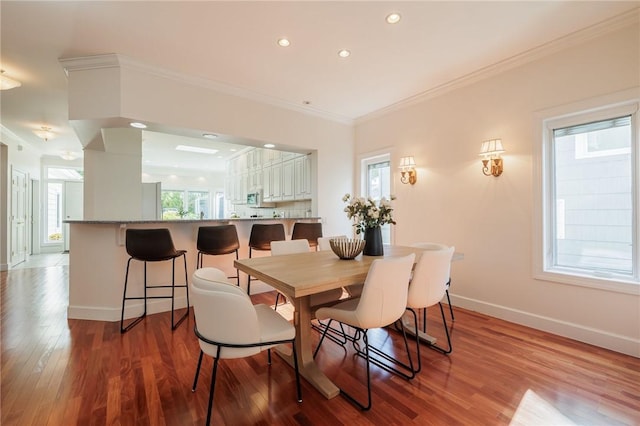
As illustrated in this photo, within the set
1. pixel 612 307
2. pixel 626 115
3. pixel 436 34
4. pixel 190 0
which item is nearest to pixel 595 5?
pixel 626 115

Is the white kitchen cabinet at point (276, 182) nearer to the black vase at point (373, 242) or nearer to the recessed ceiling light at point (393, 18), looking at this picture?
the black vase at point (373, 242)

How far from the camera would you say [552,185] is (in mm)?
2768

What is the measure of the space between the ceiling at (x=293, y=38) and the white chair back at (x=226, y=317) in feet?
6.88

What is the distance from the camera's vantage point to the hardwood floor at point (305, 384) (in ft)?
5.14

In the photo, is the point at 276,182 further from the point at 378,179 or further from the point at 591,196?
the point at 591,196

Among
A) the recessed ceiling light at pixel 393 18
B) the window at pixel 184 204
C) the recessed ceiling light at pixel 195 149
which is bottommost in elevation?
the window at pixel 184 204

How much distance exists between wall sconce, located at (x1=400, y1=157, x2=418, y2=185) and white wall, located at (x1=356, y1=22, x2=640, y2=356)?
0.26 ft


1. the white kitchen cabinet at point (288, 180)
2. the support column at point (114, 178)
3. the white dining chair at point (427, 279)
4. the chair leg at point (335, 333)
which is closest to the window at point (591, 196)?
the white dining chair at point (427, 279)

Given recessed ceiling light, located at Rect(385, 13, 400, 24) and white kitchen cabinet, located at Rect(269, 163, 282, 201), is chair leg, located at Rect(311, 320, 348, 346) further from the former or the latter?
white kitchen cabinet, located at Rect(269, 163, 282, 201)

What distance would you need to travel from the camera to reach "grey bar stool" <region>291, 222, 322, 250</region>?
3.77 meters

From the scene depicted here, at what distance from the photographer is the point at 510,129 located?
2953 mm

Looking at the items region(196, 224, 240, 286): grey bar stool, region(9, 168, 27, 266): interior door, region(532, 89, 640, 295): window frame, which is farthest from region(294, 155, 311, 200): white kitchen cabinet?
region(9, 168, 27, 266): interior door

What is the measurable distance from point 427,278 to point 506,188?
170cm

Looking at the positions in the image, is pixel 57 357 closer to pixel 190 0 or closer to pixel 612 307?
pixel 190 0
